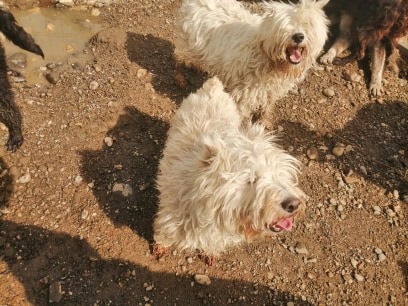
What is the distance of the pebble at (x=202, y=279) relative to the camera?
4.06 meters

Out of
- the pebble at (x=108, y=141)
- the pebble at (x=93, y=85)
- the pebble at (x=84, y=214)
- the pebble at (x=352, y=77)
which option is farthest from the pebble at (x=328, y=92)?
the pebble at (x=84, y=214)

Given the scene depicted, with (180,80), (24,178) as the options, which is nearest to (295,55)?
(180,80)

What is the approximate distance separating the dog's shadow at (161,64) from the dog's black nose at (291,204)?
348 centimetres

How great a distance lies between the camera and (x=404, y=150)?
5742mm

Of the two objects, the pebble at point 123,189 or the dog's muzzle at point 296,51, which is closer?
the dog's muzzle at point 296,51

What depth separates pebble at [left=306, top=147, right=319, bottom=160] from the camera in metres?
5.38

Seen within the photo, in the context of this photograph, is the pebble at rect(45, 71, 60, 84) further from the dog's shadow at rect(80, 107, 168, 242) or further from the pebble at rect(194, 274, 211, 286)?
the pebble at rect(194, 274, 211, 286)

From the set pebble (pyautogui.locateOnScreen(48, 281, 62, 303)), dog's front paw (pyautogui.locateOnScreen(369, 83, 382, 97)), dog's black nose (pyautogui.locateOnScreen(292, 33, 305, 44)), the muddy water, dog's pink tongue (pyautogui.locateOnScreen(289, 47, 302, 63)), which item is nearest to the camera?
pebble (pyautogui.locateOnScreen(48, 281, 62, 303))

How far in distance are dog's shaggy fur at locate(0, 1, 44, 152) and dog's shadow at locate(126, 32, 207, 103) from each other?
6.69ft

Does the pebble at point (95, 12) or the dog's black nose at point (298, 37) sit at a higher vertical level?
the dog's black nose at point (298, 37)

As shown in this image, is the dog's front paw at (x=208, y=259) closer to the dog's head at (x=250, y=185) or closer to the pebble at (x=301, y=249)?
the pebble at (x=301, y=249)

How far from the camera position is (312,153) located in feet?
17.8

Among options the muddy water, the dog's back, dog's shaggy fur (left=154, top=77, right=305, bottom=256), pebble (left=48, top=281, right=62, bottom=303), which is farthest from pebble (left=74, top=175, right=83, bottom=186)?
the muddy water

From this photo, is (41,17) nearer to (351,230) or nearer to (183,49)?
(183,49)
